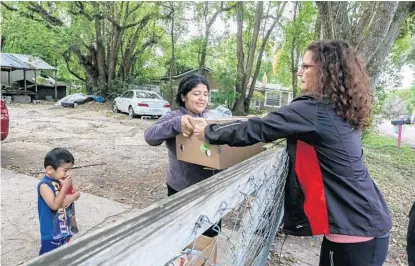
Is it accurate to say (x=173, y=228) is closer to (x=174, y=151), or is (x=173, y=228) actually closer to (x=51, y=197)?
(x=174, y=151)

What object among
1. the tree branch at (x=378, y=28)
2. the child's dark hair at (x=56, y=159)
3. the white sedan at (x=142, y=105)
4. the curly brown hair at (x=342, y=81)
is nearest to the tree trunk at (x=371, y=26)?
the tree branch at (x=378, y=28)

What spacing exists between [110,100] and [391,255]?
20204mm

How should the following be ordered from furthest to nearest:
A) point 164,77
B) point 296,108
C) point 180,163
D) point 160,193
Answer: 1. point 164,77
2. point 160,193
3. point 180,163
4. point 296,108

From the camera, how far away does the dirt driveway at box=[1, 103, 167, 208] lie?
17.3 feet

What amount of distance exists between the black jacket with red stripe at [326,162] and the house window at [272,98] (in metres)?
33.5

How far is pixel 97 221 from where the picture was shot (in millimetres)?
3949

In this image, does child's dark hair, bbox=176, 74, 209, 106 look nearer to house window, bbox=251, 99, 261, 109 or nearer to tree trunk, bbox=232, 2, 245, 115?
tree trunk, bbox=232, 2, 245, 115

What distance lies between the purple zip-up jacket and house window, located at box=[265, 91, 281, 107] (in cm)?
3287

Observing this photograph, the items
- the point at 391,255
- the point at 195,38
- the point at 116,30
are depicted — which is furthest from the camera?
the point at 195,38

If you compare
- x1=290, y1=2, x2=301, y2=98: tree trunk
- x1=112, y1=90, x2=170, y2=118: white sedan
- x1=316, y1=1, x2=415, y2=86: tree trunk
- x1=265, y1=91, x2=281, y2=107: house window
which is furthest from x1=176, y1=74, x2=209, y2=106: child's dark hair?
x1=265, y1=91, x2=281, y2=107: house window

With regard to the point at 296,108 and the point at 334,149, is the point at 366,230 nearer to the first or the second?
the point at 334,149

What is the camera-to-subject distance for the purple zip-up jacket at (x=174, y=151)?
222 centimetres

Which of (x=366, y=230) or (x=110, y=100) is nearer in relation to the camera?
(x=366, y=230)

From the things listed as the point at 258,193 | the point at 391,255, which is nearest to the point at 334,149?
the point at 258,193
